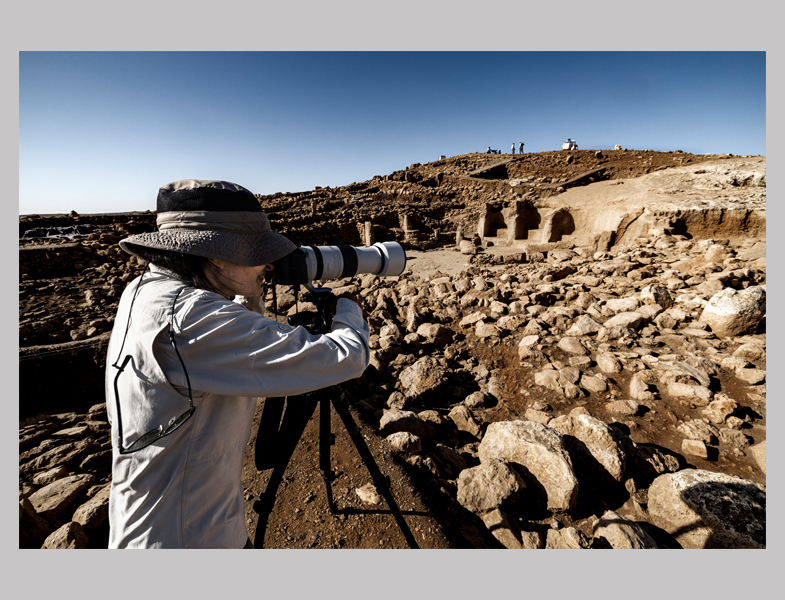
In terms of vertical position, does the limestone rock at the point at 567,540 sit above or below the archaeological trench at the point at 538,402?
below

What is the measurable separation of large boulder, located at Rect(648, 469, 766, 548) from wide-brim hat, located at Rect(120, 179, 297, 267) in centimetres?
245

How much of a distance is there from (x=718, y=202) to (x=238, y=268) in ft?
38.3

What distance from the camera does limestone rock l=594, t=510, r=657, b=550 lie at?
62.0 inches

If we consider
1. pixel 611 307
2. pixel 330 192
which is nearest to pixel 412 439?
pixel 611 307

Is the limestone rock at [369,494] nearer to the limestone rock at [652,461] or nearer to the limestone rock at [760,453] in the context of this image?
the limestone rock at [652,461]

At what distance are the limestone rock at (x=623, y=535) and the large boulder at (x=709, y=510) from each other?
294 millimetres

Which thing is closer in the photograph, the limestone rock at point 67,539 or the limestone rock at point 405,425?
the limestone rock at point 67,539

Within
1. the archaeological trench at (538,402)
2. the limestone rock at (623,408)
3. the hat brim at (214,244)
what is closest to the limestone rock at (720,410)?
the archaeological trench at (538,402)

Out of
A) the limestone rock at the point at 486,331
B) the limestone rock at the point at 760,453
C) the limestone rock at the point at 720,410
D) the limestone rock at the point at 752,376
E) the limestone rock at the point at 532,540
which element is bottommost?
the limestone rock at the point at 532,540

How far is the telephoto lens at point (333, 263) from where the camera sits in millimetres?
1465

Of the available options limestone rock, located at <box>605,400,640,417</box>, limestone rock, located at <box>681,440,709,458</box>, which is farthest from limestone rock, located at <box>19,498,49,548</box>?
limestone rock, located at <box>681,440,709,458</box>

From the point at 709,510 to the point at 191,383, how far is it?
252 cm

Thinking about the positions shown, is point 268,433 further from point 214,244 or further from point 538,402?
point 538,402

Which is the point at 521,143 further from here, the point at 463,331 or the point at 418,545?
the point at 418,545
